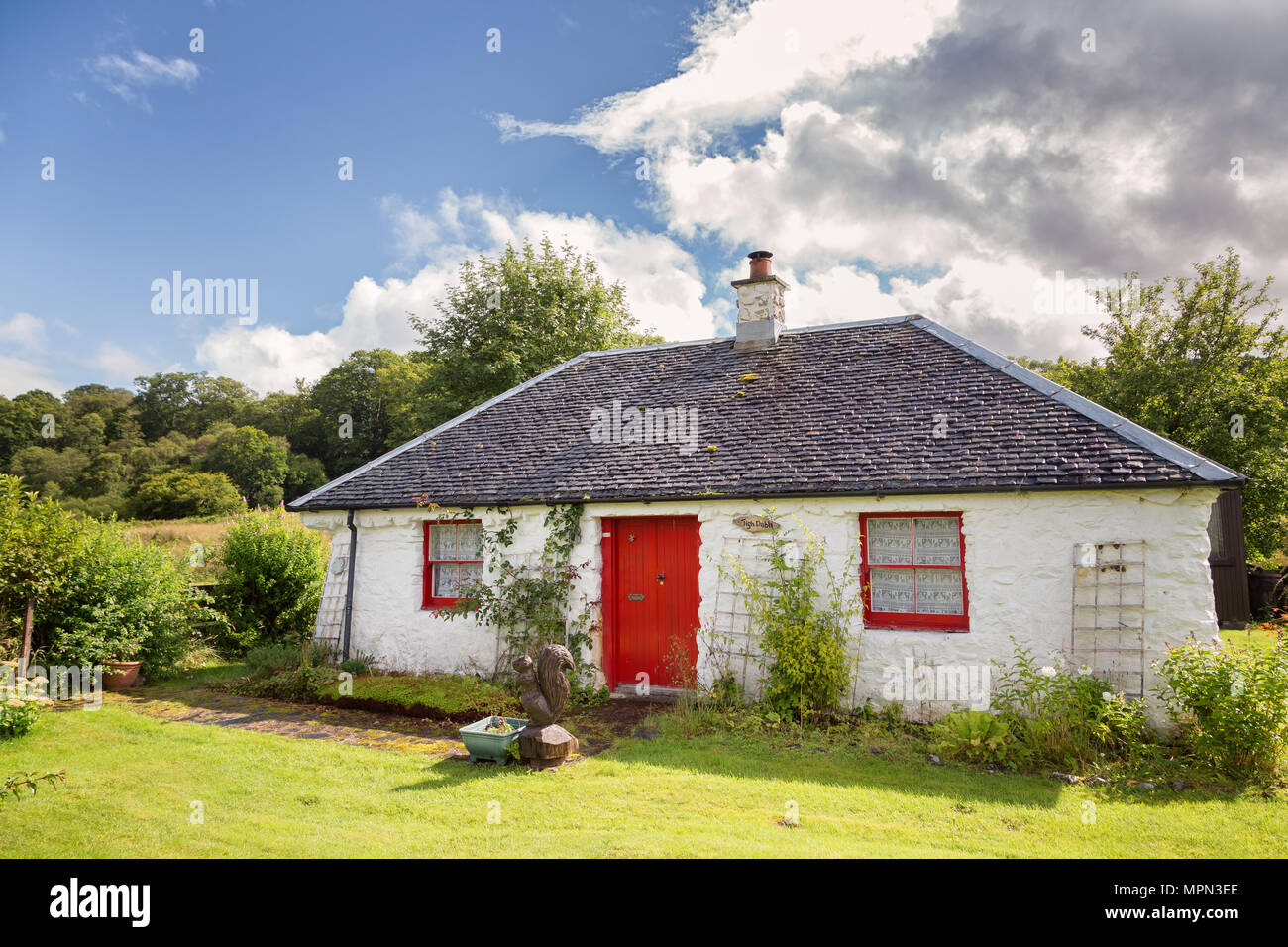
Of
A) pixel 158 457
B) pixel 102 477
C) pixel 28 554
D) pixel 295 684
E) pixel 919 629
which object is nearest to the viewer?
pixel 919 629

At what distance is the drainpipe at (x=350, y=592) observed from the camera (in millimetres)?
11469

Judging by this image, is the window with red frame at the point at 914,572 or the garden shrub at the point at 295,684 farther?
the garden shrub at the point at 295,684

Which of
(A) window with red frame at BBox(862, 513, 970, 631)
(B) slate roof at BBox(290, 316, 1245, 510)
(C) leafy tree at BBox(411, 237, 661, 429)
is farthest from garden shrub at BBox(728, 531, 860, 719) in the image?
(C) leafy tree at BBox(411, 237, 661, 429)

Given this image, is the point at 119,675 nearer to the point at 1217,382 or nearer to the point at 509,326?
the point at 509,326

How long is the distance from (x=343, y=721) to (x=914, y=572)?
7496 mm

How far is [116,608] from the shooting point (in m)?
11.5

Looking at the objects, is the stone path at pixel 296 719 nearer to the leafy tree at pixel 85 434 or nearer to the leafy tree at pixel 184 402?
the leafy tree at pixel 85 434

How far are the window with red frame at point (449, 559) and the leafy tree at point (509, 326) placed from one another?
1294cm

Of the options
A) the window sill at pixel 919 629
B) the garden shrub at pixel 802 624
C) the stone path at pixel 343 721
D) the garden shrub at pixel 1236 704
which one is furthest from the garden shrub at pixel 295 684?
the garden shrub at pixel 1236 704

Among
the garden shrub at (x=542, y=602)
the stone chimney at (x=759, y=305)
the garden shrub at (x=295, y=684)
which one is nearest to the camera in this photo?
the garden shrub at (x=542, y=602)

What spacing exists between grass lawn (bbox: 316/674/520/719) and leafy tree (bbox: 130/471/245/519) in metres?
30.4

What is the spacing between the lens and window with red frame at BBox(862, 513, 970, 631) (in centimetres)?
861

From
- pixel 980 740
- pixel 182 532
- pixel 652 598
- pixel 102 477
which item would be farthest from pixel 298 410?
pixel 980 740
